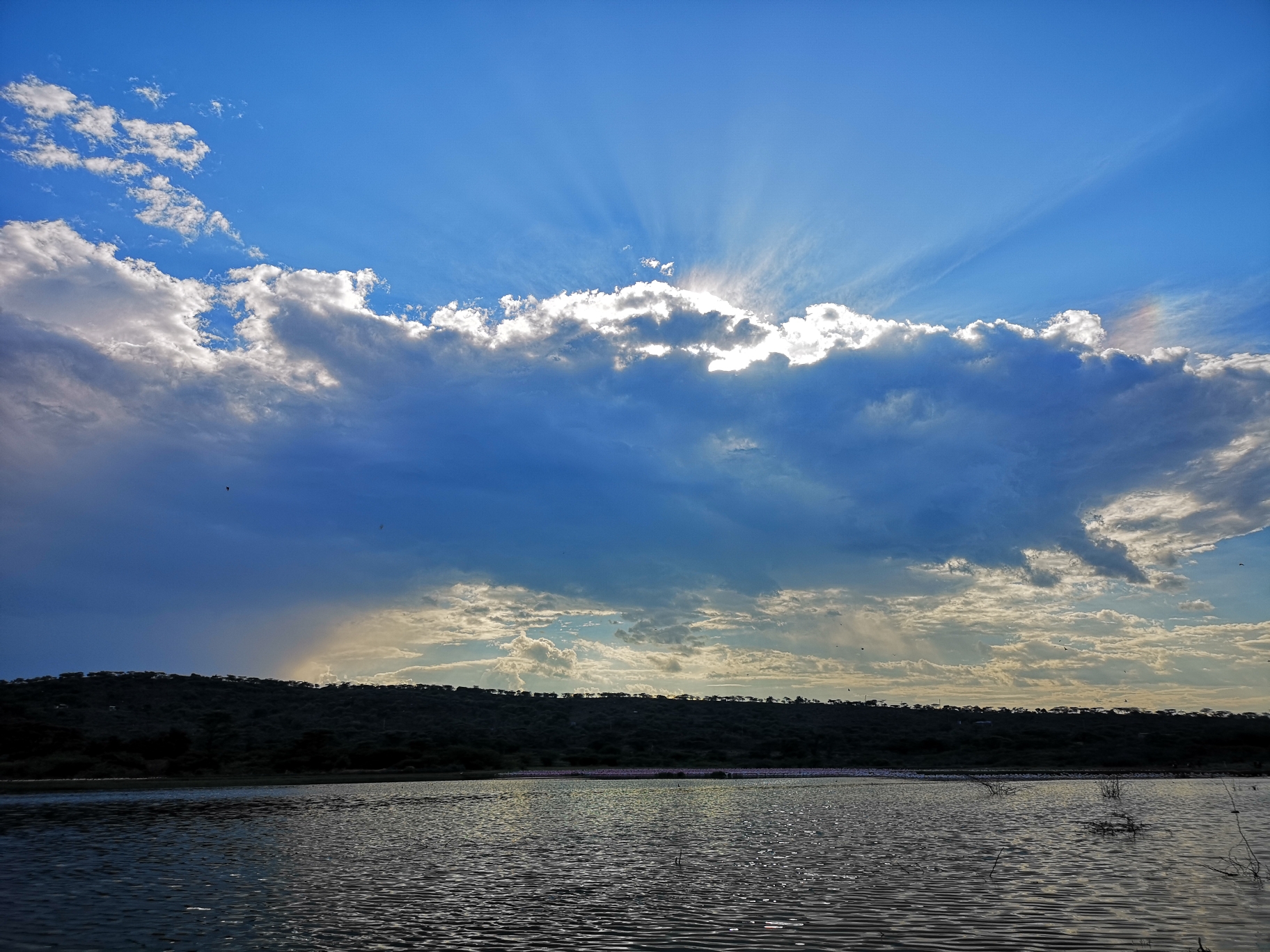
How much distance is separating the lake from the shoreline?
74.7 feet

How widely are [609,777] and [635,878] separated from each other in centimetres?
6307

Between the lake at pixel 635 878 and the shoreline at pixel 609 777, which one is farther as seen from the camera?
the shoreline at pixel 609 777

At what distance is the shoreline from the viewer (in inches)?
2977

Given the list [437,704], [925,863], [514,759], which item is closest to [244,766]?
[514,759]

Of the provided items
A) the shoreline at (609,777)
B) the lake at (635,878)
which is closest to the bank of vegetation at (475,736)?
the shoreline at (609,777)

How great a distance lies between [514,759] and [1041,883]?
8652cm

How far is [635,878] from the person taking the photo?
1136 inches

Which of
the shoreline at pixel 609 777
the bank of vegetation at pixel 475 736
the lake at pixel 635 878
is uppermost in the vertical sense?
the bank of vegetation at pixel 475 736

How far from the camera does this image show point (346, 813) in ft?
171

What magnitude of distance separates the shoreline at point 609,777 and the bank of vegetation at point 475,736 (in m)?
3.85

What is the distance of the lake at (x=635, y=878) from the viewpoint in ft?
68.0

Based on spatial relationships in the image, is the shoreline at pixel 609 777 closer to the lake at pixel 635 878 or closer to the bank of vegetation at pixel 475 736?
the bank of vegetation at pixel 475 736

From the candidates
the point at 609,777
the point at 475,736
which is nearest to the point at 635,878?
the point at 609,777

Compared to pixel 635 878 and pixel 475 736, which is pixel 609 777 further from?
pixel 635 878
